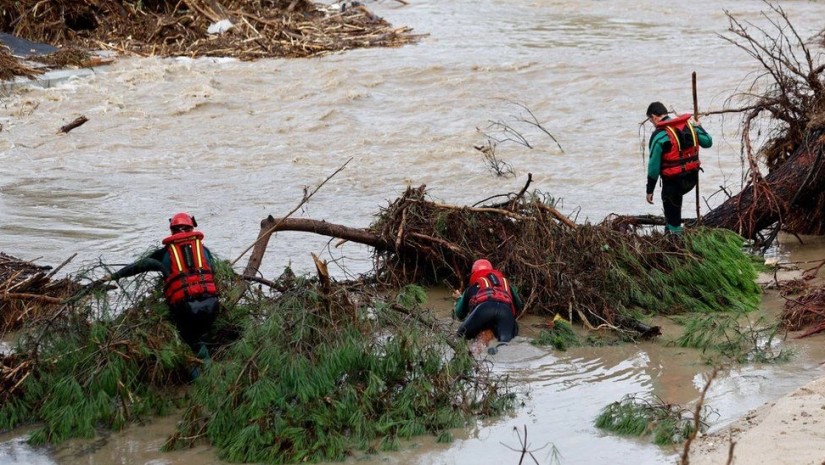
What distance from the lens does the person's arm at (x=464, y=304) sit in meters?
9.50

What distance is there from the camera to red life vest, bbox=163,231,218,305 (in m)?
8.22

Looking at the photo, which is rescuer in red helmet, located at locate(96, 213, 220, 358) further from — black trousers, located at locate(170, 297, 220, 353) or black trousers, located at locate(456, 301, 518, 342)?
black trousers, located at locate(456, 301, 518, 342)

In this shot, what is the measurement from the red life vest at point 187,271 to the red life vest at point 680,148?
16.9 ft

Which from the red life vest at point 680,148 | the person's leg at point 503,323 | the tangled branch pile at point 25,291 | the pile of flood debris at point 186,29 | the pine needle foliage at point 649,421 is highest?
the pile of flood debris at point 186,29

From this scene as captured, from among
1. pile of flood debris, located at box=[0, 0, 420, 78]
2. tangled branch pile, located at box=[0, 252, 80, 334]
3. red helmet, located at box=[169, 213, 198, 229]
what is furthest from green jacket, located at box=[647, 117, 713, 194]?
pile of flood debris, located at box=[0, 0, 420, 78]

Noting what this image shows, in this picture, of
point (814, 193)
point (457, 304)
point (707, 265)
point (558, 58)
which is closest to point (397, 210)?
point (457, 304)

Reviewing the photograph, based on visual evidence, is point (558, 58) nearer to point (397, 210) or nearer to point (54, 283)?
point (397, 210)

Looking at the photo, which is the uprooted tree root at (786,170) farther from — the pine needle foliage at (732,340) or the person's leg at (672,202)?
the pine needle foliage at (732,340)

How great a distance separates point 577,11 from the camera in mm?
32969

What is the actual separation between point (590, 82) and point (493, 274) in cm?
1388

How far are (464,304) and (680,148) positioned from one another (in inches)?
124

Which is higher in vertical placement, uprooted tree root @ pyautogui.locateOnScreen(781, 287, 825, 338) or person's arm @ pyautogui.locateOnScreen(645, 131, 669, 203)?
person's arm @ pyautogui.locateOnScreen(645, 131, 669, 203)

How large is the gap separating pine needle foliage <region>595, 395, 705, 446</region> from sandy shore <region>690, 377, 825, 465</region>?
163 mm

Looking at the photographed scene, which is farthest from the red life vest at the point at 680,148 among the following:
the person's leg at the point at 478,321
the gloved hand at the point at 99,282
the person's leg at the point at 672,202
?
the gloved hand at the point at 99,282
